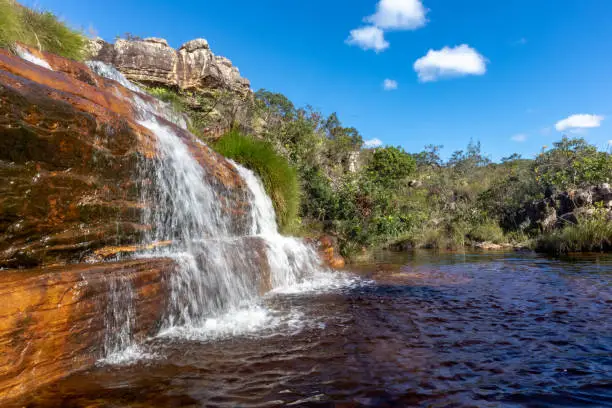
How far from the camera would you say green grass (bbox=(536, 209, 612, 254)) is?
11.8 m

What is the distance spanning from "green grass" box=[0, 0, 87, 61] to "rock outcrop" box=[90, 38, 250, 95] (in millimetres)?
12350

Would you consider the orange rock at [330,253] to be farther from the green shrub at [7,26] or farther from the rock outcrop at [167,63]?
the rock outcrop at [167,63]

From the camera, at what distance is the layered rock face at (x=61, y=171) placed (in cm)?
286

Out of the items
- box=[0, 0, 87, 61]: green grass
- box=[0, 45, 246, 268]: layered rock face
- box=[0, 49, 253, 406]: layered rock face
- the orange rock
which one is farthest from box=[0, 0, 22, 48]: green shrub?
the orange rock

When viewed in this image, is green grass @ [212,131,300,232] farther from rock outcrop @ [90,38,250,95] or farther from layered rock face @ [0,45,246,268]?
rock outcrop @ [90,38,250,95]

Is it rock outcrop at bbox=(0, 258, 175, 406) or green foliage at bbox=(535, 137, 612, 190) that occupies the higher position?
green foliage at bbox=(535, 137, 612, 190)

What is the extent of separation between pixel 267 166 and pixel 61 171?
5.33 meters

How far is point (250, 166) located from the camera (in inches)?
327

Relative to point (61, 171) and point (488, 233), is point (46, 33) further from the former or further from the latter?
point (488, 233)

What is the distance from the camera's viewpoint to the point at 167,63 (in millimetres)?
19578

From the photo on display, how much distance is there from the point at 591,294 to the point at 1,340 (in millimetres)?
6960

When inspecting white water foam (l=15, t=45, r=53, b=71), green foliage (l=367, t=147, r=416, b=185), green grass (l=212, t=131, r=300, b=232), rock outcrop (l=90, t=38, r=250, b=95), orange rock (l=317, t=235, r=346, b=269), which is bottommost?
orange rock (l=317, t=235, r=346, b=269)

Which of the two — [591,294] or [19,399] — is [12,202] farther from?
[591,294]

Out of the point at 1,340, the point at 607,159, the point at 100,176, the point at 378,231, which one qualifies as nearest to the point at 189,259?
the point at 100,176
